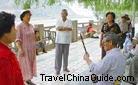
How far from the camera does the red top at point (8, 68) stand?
3.28 meters

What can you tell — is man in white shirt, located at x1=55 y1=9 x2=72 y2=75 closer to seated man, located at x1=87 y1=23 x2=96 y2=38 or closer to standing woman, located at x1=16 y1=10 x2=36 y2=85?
standing woman, located at x1=16 y1=10 x2=36 y2=85

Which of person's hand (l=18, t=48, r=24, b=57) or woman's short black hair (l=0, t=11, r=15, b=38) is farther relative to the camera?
person's hand (l=18, t=48, r=24, b=57)

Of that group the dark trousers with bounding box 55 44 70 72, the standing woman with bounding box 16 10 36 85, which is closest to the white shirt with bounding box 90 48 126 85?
the standing woman with bounding box 16 10 36 85

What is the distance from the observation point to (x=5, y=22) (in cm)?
351

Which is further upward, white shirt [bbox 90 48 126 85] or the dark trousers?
white shirt [bbox 90 48 126 85]

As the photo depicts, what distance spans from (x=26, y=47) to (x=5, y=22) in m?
4.74

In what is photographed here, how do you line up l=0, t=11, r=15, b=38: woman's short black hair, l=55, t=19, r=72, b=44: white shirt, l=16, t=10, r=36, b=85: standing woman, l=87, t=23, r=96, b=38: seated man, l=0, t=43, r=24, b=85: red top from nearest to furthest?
l=0, t=43, r=24, b=85: red top
l=0, t=11, r=15, b=38: woman's short black hair
l=16, t=10, r=36, b=85: standing woman
l=55, t=19, r=72, b=44: white shirt
l=87, t=23, r=96, b=38: seated man

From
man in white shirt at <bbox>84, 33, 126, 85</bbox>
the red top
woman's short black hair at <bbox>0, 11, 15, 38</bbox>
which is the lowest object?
man in white shirt at <bbox>84, 33, 126, 85</bbox>

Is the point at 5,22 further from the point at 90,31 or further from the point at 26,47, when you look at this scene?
the point at 90,31

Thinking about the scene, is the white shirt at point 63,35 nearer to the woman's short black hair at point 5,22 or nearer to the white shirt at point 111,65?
the white shirt at point 111,65

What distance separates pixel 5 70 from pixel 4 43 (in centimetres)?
26

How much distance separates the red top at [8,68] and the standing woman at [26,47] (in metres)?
4.51

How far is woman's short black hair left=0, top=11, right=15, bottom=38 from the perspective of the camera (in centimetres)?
348

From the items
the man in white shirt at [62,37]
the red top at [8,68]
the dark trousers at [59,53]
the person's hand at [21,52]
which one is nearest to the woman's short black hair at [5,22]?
the red top at [8,68]
